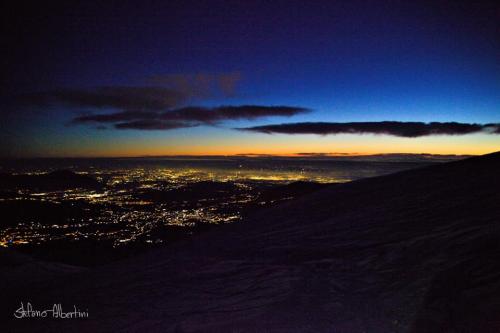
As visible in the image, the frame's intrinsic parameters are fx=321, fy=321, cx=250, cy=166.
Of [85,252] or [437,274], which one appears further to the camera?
[85,252]

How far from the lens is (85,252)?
96.1 feet

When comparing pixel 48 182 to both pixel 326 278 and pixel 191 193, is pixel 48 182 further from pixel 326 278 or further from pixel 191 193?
pixel 326 278

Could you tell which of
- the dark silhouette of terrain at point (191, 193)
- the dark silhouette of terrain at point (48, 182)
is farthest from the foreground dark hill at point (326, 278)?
the dark silhouette of terrain at point (48, 182)

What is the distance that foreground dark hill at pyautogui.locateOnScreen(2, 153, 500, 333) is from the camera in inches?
101

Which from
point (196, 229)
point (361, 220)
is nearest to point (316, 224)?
point (361, 220)

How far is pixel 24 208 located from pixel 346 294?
63888 millimetres

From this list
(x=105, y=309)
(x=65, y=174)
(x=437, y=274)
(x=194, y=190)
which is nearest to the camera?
(x=437, y=274)

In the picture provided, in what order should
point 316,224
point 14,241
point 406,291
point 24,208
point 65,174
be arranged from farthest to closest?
1. point 65,174
2. point 24,208
3. point 14,241
4. point 316,224
5. point 406,291

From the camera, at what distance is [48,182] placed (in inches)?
4550

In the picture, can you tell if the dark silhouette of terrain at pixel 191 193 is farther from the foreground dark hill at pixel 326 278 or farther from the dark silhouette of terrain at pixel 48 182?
the foreground dark hill at pixel 326 278

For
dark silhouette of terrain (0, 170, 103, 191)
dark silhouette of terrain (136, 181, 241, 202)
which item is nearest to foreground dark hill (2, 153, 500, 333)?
dark silhouette of terrain (136, 181, 241, 202)

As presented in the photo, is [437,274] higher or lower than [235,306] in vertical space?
higher

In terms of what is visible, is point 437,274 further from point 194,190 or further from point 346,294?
point 194,190

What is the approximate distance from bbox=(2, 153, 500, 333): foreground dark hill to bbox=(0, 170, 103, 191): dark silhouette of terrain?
111m
